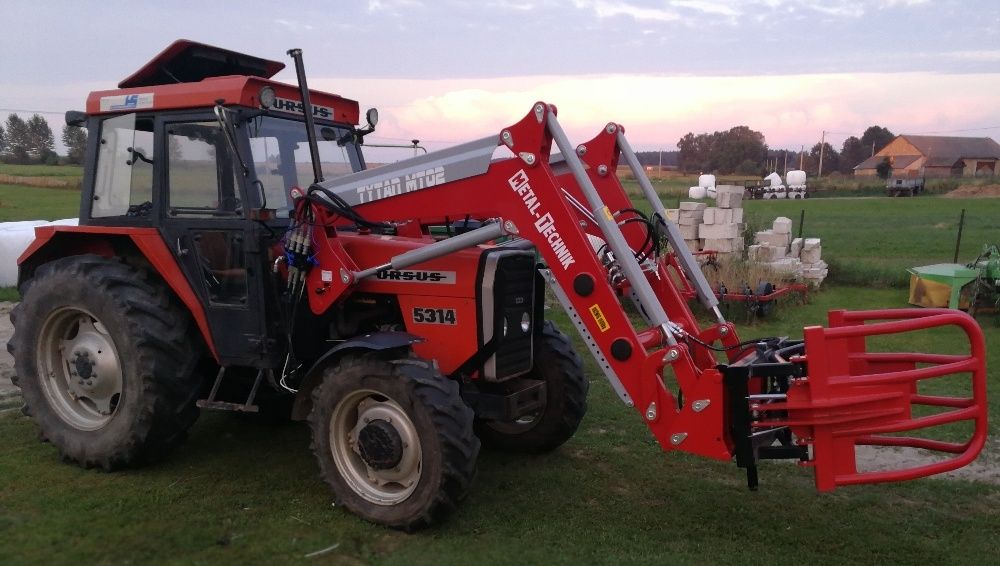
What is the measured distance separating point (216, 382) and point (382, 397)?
4.46ft

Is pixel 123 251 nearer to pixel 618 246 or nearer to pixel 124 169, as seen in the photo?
pixel 124 169

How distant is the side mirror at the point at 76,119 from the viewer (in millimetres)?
5438

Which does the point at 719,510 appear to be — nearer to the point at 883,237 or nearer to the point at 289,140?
the point at 289,140

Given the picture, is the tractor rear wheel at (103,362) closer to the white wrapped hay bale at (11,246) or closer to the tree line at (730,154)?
the white wrapped hay bale at (11,246)

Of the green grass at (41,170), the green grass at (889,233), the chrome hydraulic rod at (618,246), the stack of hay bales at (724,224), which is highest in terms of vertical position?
the chrome hydraulic rod at (618,246)

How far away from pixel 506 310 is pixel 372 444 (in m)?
1.13

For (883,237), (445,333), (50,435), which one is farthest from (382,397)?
(883,237)

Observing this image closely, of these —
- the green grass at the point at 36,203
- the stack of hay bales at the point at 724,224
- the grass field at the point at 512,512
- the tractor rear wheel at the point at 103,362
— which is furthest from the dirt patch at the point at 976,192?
the tractor rear wheel at the point at 103,362

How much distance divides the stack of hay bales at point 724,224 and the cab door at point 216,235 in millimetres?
10552

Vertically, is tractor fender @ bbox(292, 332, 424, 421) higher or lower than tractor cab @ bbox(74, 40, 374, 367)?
lower

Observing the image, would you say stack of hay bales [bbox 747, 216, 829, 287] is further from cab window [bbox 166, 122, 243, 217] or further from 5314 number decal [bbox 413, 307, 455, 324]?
cab window [bbox 166, 122, 243, 217]

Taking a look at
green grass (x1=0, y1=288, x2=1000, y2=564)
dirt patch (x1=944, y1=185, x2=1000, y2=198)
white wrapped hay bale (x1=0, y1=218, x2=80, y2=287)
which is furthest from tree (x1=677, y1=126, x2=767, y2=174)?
green grass (x1=0, y1=288, x2=1000, y2=564)

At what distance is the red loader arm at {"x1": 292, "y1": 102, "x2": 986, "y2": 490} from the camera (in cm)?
378

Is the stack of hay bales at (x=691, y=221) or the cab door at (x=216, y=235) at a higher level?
the cab door at (x=216, y=235)
